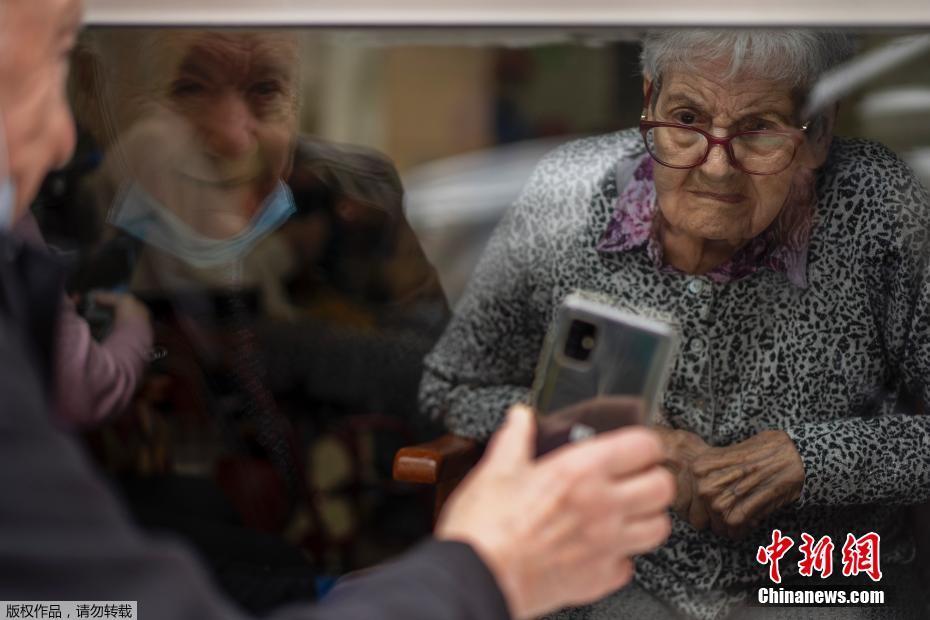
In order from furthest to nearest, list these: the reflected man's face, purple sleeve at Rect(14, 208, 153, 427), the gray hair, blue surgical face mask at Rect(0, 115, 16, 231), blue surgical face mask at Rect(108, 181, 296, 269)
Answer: blue surgical face mask at Rect(108, 181, 296, 269), the reflected man's face, purple sleeve at Rect(14, 208, 153, 427), the gray hair, blue surgical face mask at Rect(0, 115, 16, 231)

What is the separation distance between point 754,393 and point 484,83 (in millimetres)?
756

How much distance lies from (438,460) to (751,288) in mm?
659

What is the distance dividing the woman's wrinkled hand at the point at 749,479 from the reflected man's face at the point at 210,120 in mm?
1012

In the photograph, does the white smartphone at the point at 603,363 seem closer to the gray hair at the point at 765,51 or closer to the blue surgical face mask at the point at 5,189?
the gray hair at the point at 765,51

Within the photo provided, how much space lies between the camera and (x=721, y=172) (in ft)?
5.72

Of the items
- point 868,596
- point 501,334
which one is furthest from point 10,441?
point 868,596

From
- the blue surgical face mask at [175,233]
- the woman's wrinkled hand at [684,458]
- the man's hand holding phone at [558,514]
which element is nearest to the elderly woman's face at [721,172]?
the woman's wrinkled hand at [684,458]

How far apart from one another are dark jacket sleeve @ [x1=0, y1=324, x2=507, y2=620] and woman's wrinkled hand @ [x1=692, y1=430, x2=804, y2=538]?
0.88 m

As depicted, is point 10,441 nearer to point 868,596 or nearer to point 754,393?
point 754,393

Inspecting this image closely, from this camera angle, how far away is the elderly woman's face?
171 centimetres

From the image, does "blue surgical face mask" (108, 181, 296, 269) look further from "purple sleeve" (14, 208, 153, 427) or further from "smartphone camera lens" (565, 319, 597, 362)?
"smartphone camera lens" (565, 319, 597, 362)

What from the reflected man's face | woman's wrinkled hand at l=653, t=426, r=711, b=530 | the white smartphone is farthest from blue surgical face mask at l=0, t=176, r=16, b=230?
woman's wrinkled hand at l=653, t=426, r=711, b=530

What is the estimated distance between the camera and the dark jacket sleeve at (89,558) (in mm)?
912

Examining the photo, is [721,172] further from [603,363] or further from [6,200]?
[6,200]
